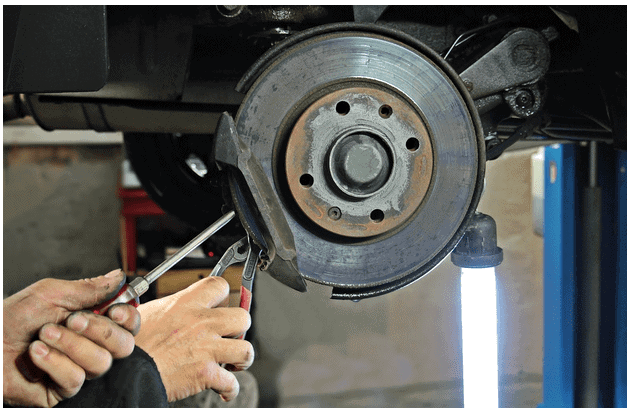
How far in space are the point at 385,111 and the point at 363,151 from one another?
5 centimetres

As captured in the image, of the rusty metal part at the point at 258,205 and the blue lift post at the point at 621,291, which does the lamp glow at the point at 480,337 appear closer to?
the rusty metal part at the point at 258,205

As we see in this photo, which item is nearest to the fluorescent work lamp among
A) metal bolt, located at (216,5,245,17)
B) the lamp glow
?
the lamp glow

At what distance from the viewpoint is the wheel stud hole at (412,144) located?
53cm

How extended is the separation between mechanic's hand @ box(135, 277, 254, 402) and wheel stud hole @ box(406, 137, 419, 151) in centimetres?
24

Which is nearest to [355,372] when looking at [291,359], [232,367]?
[291,359]

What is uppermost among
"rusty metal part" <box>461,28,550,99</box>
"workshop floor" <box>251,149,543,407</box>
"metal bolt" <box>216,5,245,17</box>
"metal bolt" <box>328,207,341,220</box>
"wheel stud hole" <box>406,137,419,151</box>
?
"metal bolt" <box>216,5,245,17</box>

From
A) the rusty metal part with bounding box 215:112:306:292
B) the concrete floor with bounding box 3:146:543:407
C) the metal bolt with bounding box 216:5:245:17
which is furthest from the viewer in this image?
the concrete floor with bounding box 3:146:543:407

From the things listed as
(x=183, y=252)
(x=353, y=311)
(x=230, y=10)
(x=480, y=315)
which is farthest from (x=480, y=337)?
(x=353, y=311)

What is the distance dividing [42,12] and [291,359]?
2333mm

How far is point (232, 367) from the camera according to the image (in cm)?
62

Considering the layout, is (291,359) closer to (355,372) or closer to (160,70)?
(355,372)

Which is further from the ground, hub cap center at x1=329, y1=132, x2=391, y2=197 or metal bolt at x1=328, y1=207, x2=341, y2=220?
hub cap center at x1=329, y1=132, x2=391, y2=197

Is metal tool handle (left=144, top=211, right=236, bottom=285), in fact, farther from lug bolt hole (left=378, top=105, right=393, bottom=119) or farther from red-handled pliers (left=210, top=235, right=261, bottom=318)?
lug bolt hole (left=378, top=105, right=393, bottom=119)

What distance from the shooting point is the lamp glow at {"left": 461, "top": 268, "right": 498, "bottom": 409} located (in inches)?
25.5
